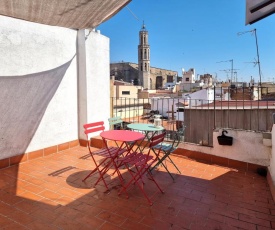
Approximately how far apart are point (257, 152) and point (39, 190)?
130 inches

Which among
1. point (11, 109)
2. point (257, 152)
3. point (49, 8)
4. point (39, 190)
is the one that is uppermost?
point (49, 8)

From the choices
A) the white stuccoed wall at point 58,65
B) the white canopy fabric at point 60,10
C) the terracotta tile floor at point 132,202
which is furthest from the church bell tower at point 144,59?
the terracotta tile floor at point 132,202

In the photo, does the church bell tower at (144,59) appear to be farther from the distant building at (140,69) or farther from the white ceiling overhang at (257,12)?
the white ceiling overhang at (257,12)

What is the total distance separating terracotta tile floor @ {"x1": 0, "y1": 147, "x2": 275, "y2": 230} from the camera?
6.70 feet

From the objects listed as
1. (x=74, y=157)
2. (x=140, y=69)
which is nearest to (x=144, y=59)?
(x=140, y=69)

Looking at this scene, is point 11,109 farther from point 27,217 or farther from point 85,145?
point 27,217

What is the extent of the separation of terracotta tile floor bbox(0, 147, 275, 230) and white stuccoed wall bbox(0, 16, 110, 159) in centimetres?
88

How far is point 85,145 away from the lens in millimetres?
4562

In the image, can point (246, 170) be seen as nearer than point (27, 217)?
No

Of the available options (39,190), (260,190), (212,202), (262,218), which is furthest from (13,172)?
(260,190)

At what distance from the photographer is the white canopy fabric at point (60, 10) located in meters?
2.68

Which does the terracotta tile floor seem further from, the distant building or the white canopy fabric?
the distant building

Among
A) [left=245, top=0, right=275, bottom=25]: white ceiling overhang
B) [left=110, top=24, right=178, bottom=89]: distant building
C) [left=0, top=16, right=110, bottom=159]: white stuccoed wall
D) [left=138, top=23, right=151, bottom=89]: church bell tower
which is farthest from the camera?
[left=110, top=24, right=178, bottom=89]: distant building

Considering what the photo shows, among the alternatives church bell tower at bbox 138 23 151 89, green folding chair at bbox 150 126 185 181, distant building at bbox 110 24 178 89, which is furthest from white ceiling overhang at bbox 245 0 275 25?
church bell tower at bbox 138 23 151 89
